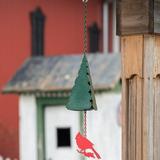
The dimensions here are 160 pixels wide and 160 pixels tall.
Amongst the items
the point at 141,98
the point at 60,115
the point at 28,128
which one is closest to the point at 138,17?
the point at 141,98

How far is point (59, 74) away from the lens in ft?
27.0

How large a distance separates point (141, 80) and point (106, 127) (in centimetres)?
517

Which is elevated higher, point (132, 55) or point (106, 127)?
point (132, 55)

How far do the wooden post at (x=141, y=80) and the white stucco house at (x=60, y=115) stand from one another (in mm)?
4827

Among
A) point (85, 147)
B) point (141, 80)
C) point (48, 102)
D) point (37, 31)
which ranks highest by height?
point (37, 31)

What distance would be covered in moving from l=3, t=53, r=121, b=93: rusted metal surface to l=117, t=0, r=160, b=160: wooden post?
185 inches

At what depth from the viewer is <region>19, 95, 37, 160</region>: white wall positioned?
8141 mm

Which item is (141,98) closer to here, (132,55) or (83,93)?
(132,55)

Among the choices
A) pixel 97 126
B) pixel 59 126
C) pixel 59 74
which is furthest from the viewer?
pixel 59 74

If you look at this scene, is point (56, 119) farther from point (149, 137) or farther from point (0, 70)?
point (149, 137)

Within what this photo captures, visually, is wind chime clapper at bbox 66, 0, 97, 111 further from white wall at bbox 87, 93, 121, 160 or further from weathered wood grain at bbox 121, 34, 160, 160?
white wall at bbox 87, 93, 121, 160

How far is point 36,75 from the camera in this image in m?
8.37

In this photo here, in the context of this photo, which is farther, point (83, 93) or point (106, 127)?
point (106, 127)

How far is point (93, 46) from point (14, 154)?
11.8 ft
